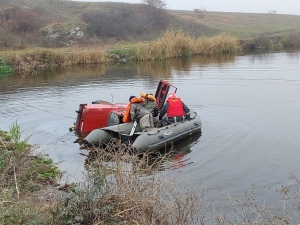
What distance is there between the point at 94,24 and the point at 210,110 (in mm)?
37941

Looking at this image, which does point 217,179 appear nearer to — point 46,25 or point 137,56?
point 137,56

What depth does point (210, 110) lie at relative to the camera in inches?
630

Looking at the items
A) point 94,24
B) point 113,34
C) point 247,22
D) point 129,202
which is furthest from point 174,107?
point 247,22

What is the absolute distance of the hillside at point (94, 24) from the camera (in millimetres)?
45531

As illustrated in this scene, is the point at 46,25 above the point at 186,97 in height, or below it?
above

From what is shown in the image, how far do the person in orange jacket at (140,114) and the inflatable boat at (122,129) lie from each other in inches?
7.0

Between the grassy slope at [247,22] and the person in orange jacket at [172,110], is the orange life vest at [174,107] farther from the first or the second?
the grassy slope at [247,22]

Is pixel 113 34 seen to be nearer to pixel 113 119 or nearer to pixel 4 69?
pixel 4 69

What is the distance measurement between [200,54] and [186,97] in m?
20.3

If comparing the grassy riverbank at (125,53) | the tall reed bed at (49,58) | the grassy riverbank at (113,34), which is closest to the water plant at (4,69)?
the grassy riverbank at (113,34)

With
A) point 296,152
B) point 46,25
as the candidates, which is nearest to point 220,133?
point 296,152

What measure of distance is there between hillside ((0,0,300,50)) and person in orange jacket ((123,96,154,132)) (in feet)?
98.8

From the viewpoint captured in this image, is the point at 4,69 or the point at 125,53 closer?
the point at 4,69

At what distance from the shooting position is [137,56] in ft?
119
